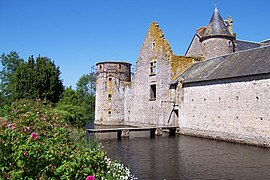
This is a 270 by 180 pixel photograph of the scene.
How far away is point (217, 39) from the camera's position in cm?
2361

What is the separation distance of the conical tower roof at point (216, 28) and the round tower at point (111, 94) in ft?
34.7

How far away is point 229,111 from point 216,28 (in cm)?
1002

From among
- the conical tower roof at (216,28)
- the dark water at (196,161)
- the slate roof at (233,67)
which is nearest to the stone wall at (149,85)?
the slate roof at (233,67)

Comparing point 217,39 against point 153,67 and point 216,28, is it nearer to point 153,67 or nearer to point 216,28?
point 216,28

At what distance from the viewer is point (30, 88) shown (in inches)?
680

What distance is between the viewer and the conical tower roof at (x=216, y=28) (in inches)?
926

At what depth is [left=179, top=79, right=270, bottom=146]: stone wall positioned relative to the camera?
14.1 metres

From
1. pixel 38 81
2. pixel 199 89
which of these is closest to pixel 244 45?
pixel 199 89

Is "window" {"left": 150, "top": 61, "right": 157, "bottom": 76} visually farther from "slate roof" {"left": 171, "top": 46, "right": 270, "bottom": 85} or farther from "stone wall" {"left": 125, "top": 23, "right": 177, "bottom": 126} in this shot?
"slate roof" {"left": 171, "top": 46, "right": 270, "bottom": 85}

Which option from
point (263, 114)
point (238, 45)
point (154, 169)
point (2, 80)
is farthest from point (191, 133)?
point (2, 80)

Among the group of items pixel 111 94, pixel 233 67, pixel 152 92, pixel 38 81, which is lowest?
pixel 38 81

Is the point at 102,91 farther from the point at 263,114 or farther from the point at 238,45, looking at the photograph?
the point at 263,114

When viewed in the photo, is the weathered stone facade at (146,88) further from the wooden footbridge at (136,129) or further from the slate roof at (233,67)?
the slate roof at (233,67)

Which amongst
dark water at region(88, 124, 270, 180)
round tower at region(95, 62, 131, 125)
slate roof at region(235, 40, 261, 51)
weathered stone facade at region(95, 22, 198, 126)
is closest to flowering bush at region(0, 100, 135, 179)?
dark water at region(88, 124, 270, 180)
